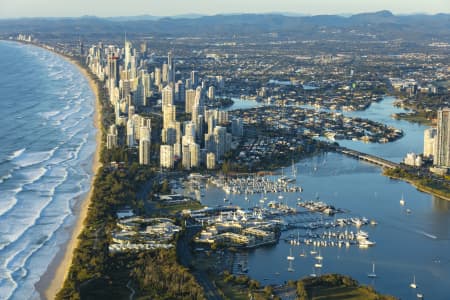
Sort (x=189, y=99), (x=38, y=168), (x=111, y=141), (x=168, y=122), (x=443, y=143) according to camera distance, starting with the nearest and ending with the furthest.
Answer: (x=38, y=168)
(x=443, y=143)
(x=111, y=141)
(x=168, y=122)
(x=189, y=99)

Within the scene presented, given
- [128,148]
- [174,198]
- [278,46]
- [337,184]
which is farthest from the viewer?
[278,46]

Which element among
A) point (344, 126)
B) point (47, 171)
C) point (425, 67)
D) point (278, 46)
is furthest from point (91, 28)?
point (47, 171)

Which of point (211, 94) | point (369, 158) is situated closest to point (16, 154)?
point (369, 158)

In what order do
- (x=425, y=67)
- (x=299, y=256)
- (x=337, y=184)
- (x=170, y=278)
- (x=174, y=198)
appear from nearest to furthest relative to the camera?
(x=170, y=278), (x=299, y=256), (x=174, y=198), (x=337, y=184), (x=425, y=67)

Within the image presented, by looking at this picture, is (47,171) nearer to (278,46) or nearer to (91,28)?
(278,46)

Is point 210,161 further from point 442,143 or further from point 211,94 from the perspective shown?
point 211,94

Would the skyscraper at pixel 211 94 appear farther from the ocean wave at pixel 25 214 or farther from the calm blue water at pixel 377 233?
the ocean wave at pixel 25 214

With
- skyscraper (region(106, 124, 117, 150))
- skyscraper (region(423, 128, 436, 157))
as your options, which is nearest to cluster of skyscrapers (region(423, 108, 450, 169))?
Answer: skyscraper (region(423, 128, 436, 157))
